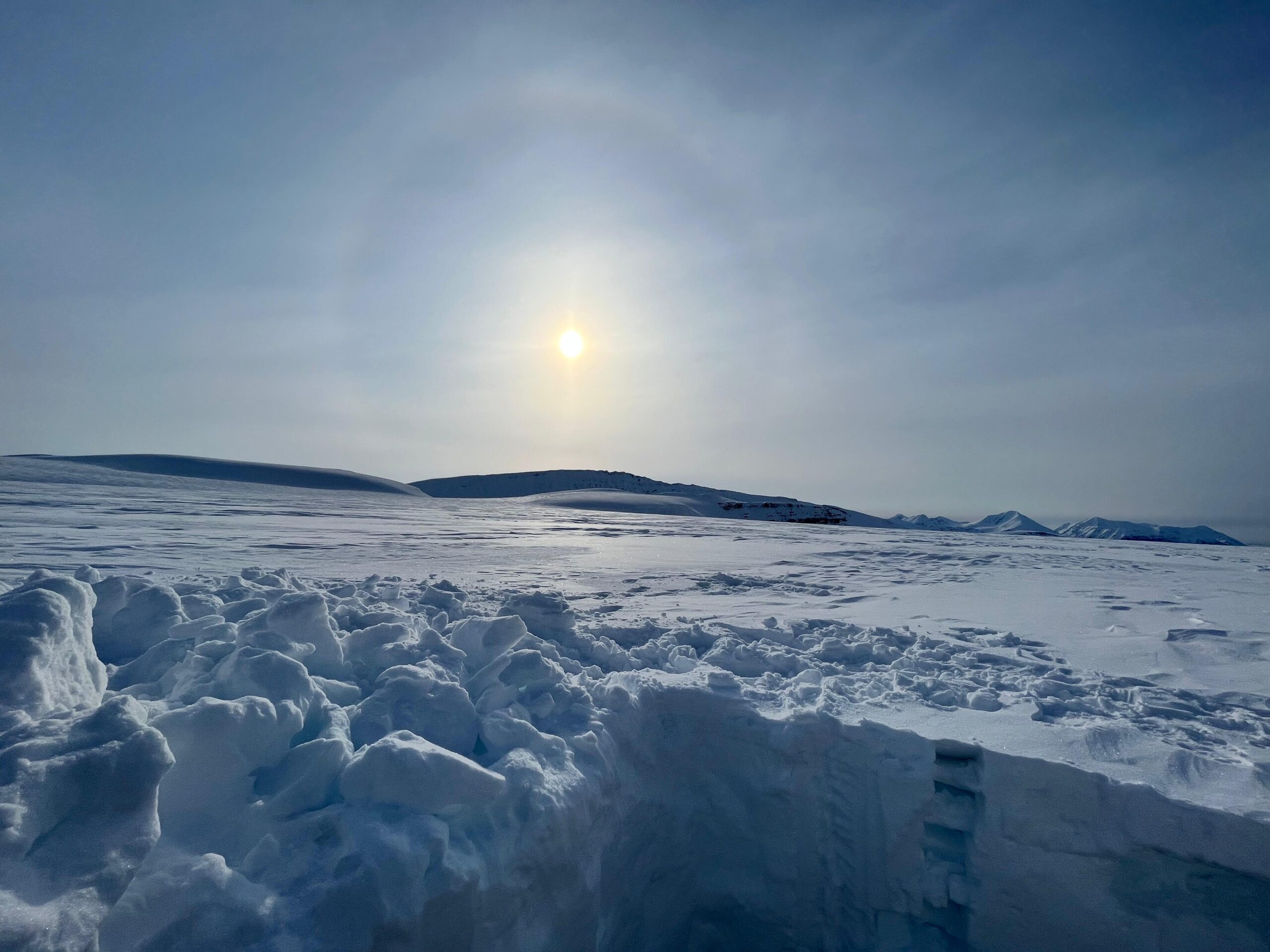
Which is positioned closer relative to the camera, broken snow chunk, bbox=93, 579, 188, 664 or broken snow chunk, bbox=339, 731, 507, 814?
broken snow chunk, bbox=339, 731, 507, 814

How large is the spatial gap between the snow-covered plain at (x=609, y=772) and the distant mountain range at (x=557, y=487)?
51.6ft

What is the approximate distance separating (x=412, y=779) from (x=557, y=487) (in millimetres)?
38930

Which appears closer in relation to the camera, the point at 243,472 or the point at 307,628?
the point at 307,628

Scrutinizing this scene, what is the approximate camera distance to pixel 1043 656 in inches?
149

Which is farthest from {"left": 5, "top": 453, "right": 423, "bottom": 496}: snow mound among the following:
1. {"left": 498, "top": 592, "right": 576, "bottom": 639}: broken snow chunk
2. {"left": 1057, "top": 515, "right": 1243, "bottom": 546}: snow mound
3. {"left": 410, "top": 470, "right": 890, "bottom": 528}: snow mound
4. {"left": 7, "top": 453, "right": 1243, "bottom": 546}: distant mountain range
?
{"left": 1057, "top": 515, "right": 1243, "bottom": 546}: snow mound

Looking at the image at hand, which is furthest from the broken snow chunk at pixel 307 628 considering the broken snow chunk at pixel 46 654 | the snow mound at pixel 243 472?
the snow mound at pixel 243 472

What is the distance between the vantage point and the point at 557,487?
133ft

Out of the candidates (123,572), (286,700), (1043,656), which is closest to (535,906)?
(286,700)

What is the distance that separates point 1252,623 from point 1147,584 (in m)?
2.22

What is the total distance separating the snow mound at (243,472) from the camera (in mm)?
26125

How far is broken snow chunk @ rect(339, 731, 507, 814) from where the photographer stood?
1907mm

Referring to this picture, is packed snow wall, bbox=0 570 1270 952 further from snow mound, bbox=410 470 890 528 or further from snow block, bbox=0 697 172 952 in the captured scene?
snow mound, bbox=410 470 890 528

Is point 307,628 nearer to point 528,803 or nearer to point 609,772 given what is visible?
point 528,803

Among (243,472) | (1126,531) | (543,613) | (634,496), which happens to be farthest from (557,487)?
(1126,531)
